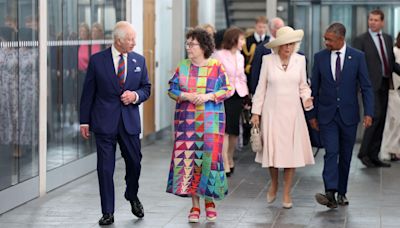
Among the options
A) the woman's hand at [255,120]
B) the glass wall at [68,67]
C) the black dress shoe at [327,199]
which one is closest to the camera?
the black dress shoe at [327,199]

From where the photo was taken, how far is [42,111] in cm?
1166

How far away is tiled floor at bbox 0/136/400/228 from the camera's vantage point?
9.96 meters

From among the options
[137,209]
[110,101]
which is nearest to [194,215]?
[137,209]

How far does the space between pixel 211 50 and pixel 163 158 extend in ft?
18.5

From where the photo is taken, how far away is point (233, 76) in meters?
13.4

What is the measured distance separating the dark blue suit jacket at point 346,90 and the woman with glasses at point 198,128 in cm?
128

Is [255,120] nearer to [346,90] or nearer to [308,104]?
[308,104]

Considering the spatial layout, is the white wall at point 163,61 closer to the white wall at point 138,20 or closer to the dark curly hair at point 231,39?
A: the white wall at point 138,20

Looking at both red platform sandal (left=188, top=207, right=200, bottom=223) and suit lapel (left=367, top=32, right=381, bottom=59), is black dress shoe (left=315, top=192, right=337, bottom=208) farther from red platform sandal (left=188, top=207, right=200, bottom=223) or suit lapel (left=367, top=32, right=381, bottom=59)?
suit lapel (left=367, top=32, right=381, bottom=59)

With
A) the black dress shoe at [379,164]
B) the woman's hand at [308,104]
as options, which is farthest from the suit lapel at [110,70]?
the black dress shoe at [379,164]

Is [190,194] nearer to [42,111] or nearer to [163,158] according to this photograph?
[42,111]

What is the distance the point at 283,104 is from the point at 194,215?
151cm

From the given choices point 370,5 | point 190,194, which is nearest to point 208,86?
point 190,194

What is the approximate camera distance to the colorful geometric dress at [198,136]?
9.95 m
